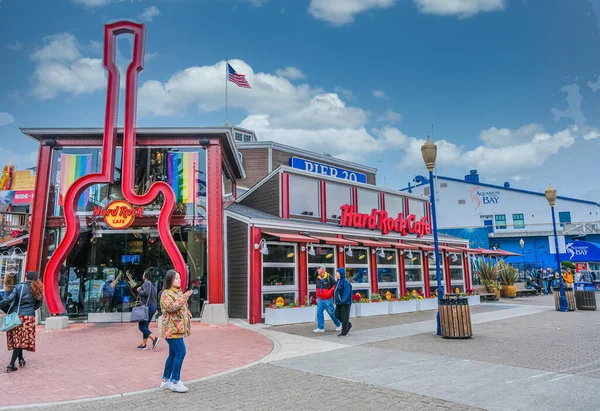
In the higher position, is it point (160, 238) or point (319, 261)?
point (160, 238)

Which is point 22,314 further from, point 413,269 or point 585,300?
point 585,300

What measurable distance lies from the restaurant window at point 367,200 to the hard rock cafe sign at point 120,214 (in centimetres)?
1036

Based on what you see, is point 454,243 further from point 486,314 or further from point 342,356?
point 342,356

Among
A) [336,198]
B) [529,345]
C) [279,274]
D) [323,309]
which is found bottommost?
[529,345]

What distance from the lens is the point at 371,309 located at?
16.2m

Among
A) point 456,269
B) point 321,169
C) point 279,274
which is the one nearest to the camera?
point 279,274

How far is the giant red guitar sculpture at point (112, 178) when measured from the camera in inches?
521

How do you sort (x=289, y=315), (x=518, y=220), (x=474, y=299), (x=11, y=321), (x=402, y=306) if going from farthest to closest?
(x=518, y=220) < (x=474, y=299) < (x=402, y=306) < (x=289, y=315) < (x=11, y=321)

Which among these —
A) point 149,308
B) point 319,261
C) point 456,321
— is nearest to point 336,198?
point 319,261

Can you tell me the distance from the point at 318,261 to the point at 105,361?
370 inches

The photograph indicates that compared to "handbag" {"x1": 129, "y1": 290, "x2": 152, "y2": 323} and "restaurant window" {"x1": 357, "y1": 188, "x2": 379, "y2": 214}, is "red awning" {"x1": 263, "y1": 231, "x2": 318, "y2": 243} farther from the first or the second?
"restaurant window" {"x1": 357, "y1": 188, "x2": 379, "y2": 214}

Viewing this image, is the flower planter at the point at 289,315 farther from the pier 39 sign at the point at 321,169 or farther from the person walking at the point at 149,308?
the pier 39 sign at the point at 321,169

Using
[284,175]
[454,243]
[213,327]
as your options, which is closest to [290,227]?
[284,175]

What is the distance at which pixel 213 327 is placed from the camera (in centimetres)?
1287
